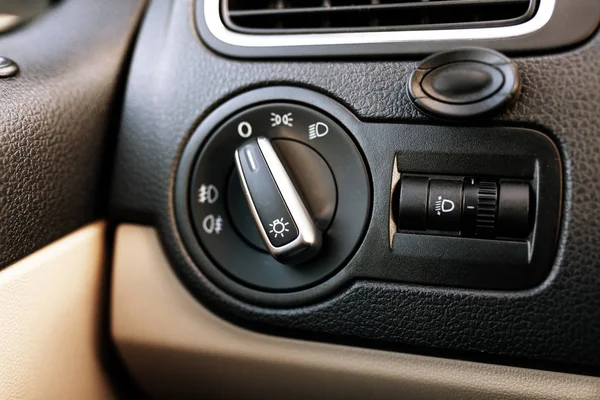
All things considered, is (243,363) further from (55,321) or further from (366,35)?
(366,35)

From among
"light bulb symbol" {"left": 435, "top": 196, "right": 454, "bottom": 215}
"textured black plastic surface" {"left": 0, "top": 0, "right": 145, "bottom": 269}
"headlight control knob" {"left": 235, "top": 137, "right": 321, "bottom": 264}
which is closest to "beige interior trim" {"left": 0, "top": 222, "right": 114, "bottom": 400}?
"textured black plastic surface" {"left": 0, "top": 0, "right": 145, "bottom": 269}

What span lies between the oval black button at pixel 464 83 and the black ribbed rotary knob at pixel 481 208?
7 cm

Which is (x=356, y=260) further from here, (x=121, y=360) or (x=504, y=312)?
(x=121, y=360)

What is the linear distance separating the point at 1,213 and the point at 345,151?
11.7 inches

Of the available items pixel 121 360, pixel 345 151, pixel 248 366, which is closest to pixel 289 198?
pixel 345 151

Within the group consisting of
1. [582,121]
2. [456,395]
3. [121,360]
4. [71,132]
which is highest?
[582,121]

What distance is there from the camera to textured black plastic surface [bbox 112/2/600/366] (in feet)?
1.52

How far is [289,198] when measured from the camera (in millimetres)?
497

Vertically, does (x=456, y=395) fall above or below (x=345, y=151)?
below

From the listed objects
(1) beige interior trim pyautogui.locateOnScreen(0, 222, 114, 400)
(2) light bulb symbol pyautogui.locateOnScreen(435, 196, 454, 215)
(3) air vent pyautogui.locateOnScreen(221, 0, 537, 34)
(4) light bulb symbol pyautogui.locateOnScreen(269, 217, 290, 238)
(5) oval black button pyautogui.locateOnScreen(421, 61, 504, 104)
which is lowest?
(1) beige interior trim pyautogui.locateOnScreen(0, 222, 114, 400)

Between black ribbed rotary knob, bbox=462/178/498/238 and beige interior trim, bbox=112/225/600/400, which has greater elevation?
black ribbed rotary knob, bbox=462/178/498/238

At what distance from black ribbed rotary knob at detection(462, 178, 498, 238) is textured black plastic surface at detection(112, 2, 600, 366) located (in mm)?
54

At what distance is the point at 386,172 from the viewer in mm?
500

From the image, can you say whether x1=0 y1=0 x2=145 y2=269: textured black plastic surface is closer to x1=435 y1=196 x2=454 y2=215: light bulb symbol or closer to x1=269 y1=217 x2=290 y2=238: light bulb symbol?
x1=269 y1=217 x2=290 y2=238: light bulb symbol
